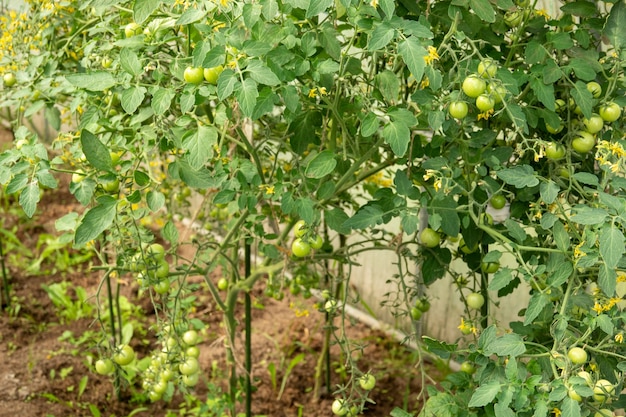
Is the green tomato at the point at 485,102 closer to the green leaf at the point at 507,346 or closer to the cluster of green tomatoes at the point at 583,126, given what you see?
the cluster of green tomatoes at the point at 583,126

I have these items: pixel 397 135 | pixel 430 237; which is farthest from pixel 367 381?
pixel 397 135

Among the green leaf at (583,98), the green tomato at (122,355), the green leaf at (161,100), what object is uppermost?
the green leaf at (583,98)

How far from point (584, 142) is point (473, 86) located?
0.31m

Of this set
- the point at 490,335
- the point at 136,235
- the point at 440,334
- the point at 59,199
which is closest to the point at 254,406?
the point at 440,334

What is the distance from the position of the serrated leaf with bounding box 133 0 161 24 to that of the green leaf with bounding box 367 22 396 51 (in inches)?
16.7

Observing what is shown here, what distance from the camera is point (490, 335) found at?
52.0 inches

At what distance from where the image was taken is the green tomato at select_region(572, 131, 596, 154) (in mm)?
1437

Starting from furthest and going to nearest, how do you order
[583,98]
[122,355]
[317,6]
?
[122,355]
[583,98]
[317,6]

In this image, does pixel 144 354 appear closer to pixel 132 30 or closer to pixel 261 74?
pixel 132 30

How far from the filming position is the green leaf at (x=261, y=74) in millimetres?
1222

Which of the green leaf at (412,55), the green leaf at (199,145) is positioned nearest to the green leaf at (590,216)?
the green leaf at (412,55)

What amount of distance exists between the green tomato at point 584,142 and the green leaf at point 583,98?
68 millimetres

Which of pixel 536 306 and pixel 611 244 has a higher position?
pixel 611 244

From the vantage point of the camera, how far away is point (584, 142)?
1.44 meters
